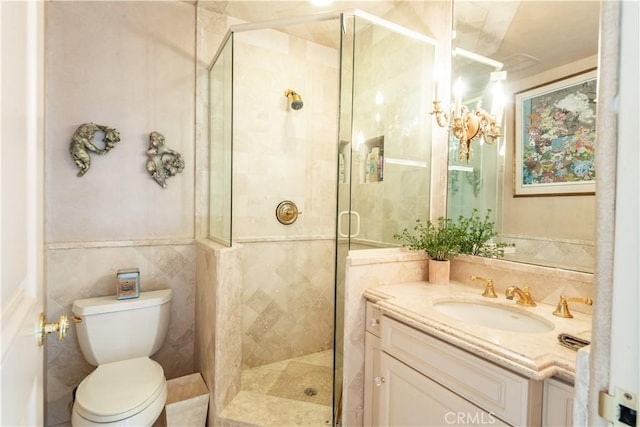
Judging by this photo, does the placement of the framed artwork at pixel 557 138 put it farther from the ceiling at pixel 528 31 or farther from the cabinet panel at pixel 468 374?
the cabinet panel at pixel 468 374

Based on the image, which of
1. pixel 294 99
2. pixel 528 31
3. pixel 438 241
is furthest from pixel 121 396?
pixel 528 31

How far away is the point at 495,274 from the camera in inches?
59.2

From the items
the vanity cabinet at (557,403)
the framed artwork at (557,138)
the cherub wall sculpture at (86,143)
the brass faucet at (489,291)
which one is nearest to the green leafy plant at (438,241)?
the brass faucet at (489,291)

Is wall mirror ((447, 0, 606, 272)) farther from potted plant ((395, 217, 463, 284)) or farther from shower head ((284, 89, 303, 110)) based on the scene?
shower head ((284, 89, 303, 110))

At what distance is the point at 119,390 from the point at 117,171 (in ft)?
4.26

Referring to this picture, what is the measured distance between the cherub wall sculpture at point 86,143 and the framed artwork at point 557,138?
234cm

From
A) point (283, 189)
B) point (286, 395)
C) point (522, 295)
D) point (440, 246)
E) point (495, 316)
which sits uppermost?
point (283, 189)

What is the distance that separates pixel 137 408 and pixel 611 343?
1.75 meters

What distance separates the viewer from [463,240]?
1.62m

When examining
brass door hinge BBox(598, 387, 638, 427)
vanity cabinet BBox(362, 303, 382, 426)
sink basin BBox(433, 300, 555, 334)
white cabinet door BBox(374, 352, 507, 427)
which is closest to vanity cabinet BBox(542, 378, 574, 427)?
A: white cabinet door BBox(374, 352, 507, 427)

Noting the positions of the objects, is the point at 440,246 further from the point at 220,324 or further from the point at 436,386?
the point at 220,324

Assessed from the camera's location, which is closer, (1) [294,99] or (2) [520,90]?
(2) [520,90]

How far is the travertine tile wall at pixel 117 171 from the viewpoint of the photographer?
1.84m

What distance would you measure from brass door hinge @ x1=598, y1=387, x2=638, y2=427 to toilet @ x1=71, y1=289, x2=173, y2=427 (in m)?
1.70
